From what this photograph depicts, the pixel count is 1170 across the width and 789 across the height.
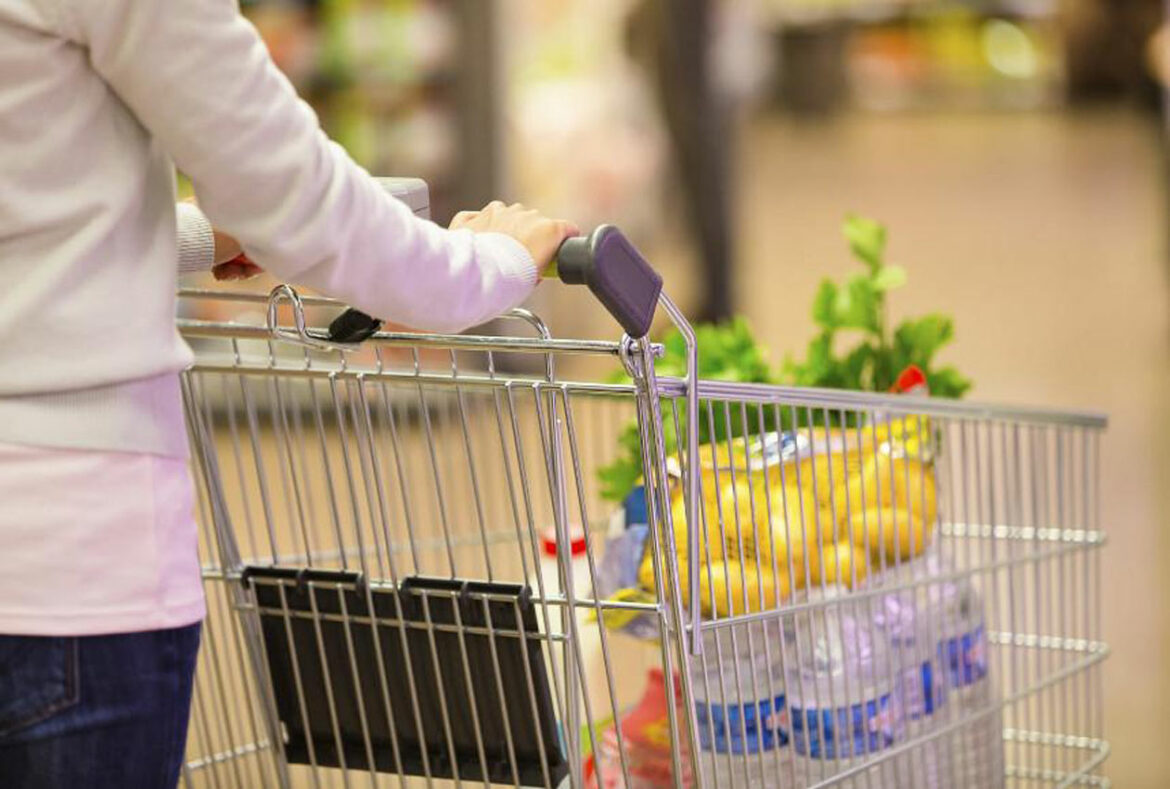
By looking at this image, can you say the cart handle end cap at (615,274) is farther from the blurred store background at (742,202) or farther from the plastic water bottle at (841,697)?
the blurred store background at (742,202)

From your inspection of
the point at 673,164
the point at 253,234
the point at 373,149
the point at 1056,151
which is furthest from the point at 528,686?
the point at 1056,151

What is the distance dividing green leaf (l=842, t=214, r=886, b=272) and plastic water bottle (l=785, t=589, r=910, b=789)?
1.82 feet

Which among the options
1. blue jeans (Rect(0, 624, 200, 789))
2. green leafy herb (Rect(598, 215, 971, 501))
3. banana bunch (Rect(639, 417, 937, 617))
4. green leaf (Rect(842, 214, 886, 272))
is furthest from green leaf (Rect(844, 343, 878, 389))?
blue jeans (Rect(0, 624, 200, 789))

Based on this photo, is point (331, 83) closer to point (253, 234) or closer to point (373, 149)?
point (373, 149)

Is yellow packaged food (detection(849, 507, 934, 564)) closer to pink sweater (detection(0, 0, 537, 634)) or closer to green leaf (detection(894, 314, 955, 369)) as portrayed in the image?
green leaf (detection(894, 314, 955, 369))

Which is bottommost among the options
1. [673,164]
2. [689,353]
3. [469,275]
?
[673,164]

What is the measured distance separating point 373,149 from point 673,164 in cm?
123

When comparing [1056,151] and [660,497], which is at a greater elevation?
[660,497]

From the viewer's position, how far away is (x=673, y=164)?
710 centimetres

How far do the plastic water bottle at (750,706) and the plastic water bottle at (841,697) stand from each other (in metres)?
0.02

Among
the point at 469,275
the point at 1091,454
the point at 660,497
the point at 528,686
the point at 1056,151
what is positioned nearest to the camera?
the point at 469,275

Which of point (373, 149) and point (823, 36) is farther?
point (823, 36)

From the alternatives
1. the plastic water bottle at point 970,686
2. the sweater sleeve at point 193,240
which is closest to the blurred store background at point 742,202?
the plastic water bottle at point 970,686

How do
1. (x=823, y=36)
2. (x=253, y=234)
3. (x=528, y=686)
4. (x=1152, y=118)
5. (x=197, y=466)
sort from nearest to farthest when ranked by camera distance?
(x=253, y=234) < (x=528, y=686) < (x=197, y=466) < (x=1152, y=118) < (x=823, y=36)
